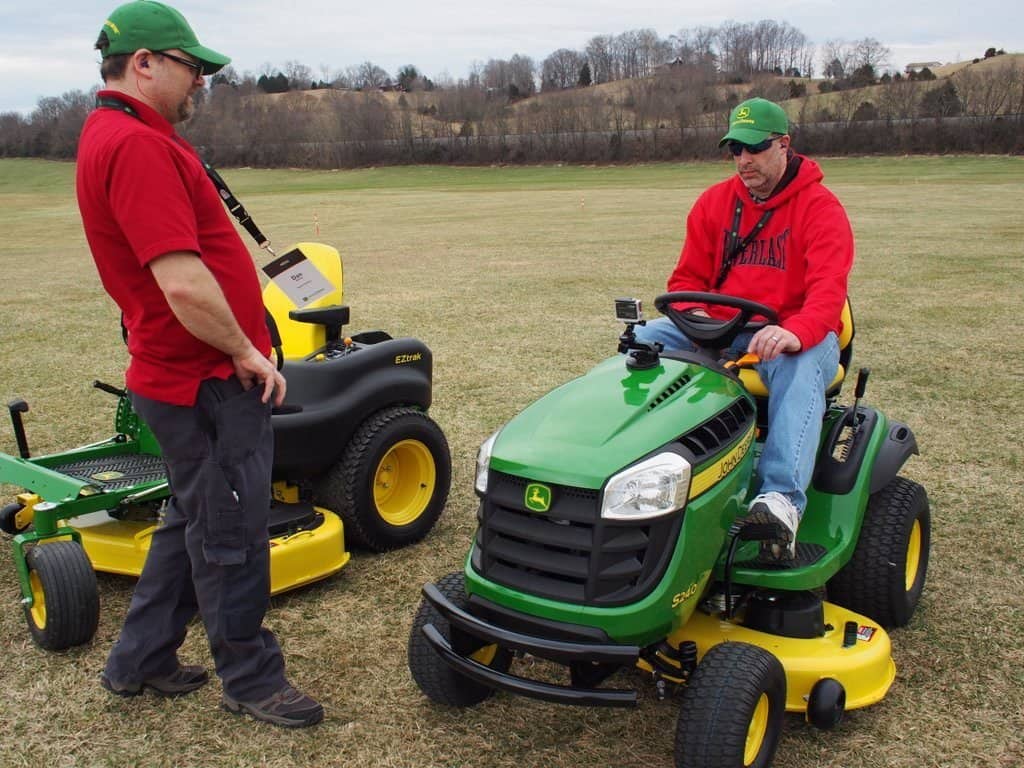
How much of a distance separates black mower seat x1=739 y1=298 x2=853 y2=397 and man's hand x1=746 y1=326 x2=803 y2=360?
0.16 m

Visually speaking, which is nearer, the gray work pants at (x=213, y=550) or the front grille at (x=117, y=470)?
the gray work pants at (x=213, y=550)

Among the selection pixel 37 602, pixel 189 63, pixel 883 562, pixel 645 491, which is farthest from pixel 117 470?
pixel 883 562

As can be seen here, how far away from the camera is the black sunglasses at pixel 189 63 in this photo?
264 centimetres

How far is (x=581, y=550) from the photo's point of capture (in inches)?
102

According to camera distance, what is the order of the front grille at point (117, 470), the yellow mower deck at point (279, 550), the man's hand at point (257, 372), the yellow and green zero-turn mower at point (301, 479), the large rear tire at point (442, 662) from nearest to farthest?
the man's hand at point (257, 372) < the large rear tire at point (442, 662) < the yellow and green zero-turn mower at point (301, 479) < the yellow mower deck at point (279, 550) < the front grille at point (117, 470)

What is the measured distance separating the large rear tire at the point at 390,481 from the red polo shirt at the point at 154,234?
132cm

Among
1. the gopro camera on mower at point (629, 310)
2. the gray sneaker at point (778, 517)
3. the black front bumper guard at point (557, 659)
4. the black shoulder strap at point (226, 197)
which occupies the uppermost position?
the black shoulder strap at point (226, 197)

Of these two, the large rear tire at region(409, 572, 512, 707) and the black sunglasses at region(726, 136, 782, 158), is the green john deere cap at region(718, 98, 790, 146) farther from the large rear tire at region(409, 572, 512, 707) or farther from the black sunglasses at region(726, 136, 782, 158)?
the large rear tire at region(409, 572, 512, 707)

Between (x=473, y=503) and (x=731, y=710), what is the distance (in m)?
2.67

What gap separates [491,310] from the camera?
1055 centimetres

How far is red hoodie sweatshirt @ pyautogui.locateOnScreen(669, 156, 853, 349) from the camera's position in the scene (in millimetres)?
3307

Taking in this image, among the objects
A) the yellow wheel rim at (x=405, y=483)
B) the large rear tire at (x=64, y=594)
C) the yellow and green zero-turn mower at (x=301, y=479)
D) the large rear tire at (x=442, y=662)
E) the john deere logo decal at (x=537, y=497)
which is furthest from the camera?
the yellow wheel rim at (x=405, y=483)

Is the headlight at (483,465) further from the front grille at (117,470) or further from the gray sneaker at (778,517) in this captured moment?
the front grille at (117,470)

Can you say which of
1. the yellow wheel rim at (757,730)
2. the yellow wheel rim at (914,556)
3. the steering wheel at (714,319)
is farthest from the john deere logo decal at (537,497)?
the yellow wheel rim at (914,556)
